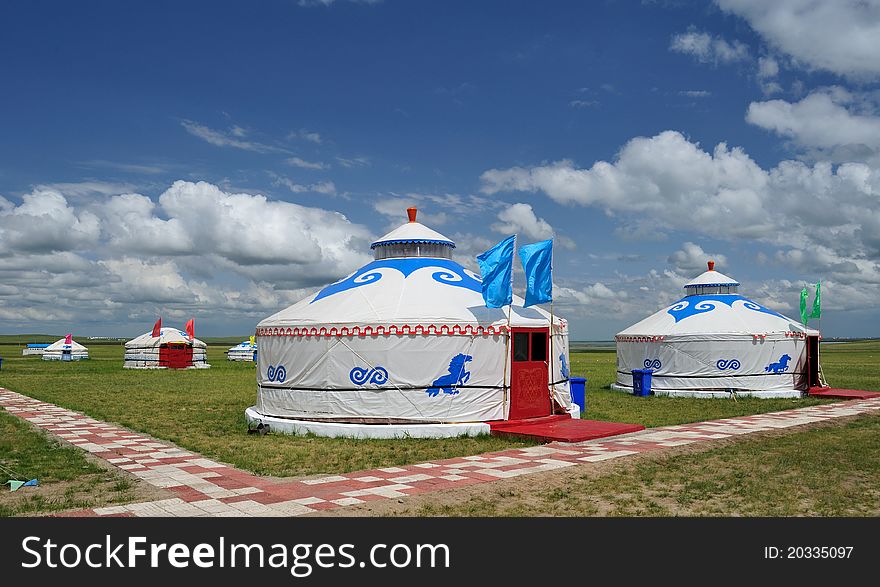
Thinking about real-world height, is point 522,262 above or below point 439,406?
above

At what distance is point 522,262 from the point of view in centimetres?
1055

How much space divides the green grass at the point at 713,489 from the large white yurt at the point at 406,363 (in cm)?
293

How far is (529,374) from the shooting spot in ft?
35.1

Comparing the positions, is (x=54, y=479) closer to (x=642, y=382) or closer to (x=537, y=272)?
(x=537, y=272)

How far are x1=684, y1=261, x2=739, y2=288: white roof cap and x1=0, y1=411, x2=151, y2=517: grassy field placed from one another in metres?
16.3

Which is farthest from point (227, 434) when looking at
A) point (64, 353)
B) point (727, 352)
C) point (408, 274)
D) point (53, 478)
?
point (64, 353)

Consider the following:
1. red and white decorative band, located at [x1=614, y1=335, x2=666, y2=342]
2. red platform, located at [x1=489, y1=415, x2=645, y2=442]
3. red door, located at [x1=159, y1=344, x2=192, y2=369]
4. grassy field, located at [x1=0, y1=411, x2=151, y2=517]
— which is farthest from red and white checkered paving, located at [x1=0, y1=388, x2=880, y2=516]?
red door, located at [x1=159, y1=344, x2=192, y2=369]

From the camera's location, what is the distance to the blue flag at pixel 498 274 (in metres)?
10.4

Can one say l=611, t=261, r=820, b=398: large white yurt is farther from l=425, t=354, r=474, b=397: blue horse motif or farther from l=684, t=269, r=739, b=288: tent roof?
l=425, t=354, r=474, b=397: blue horse motif
